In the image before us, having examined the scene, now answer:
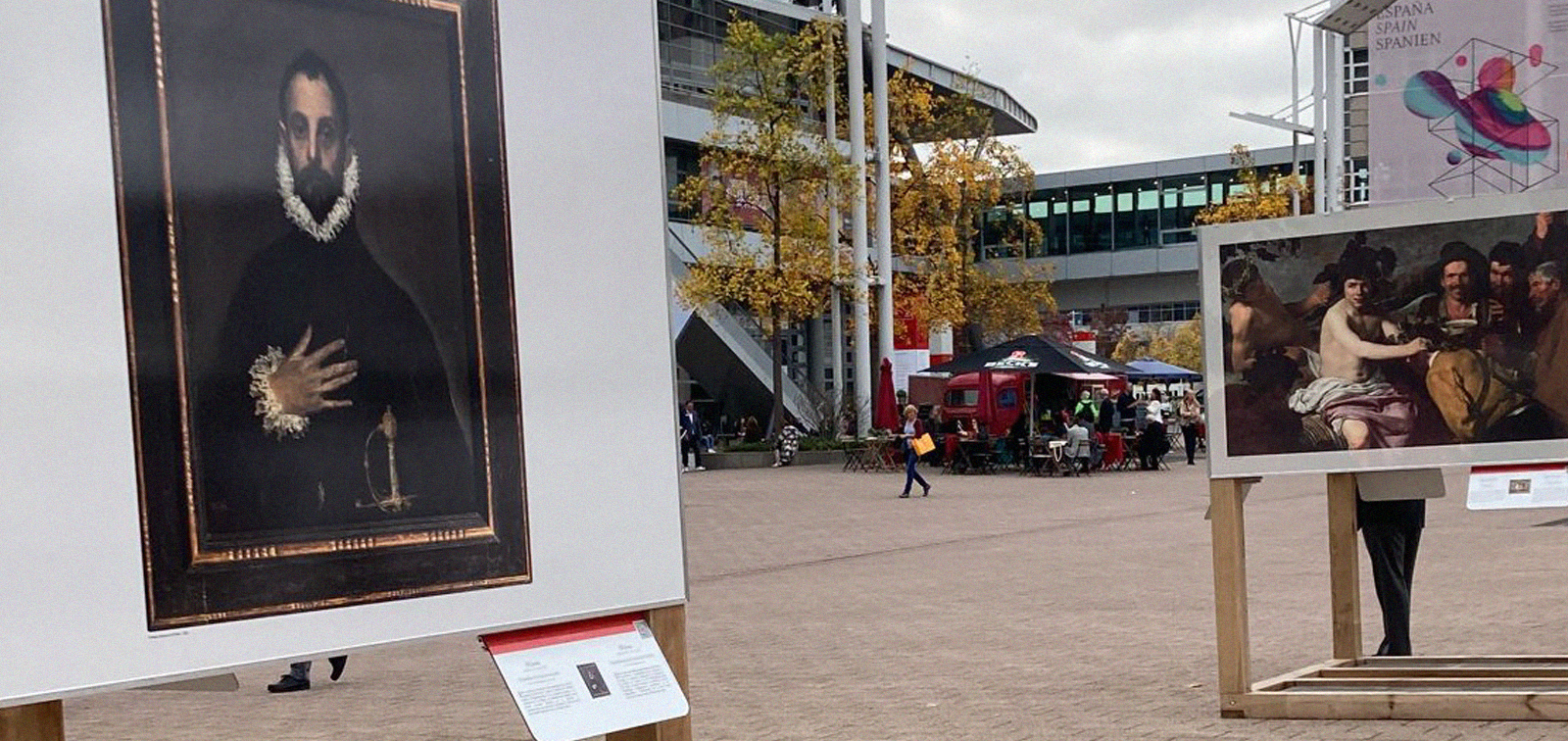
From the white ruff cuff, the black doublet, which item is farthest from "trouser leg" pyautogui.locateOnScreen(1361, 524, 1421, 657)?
the white ruff cuff

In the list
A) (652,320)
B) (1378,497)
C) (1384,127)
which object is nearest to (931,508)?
(1384,127)

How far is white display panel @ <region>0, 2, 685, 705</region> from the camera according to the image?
10.3 feet

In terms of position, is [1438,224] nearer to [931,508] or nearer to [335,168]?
[335,168]

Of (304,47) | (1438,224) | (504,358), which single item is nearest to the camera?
(304,47)

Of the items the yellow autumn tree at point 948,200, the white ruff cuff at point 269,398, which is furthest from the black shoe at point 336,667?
the yellow autumn tree at point 948,200

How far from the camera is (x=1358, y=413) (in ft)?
23.9

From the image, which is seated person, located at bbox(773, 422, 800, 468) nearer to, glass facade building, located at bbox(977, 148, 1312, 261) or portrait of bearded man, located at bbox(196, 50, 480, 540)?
portrait of bearded man, located at bbox(196, 50, 480, 540)

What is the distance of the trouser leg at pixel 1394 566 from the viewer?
8.30 metres

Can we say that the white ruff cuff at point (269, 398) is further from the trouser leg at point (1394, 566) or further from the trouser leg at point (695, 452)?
the trouser leg at point (695, 452)

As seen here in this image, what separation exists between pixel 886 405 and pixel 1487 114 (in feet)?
78.1

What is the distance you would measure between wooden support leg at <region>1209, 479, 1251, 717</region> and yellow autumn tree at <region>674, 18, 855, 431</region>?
32.5m

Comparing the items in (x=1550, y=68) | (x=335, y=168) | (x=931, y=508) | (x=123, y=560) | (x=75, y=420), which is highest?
(x=1550, y=68)

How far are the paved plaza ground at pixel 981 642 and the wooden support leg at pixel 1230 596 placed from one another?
5.6 inches

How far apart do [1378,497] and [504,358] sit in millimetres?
4669
